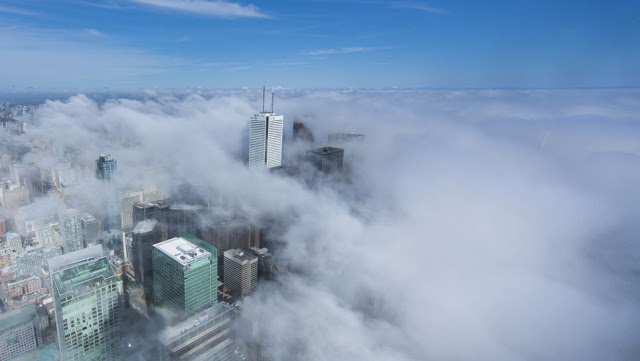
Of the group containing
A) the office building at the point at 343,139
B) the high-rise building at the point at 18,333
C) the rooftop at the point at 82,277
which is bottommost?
the high-rise building at the point at 18,333

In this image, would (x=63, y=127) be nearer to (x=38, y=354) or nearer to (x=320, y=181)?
(x=38, y=354)

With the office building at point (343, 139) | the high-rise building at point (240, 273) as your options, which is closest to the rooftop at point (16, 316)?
the high-rise building at point (240, 273)

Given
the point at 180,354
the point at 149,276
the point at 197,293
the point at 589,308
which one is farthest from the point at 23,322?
the point at 589,308

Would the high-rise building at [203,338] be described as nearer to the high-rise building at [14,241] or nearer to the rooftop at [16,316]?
the rooftop at [16,316]

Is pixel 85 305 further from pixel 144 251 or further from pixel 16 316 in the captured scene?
pixel 144 251

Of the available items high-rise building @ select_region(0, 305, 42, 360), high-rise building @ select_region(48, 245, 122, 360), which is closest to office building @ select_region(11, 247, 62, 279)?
high-rise building @ select_region(0, 305, 42, 360)

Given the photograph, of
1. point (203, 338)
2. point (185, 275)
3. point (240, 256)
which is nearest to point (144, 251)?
point (240, 256)
